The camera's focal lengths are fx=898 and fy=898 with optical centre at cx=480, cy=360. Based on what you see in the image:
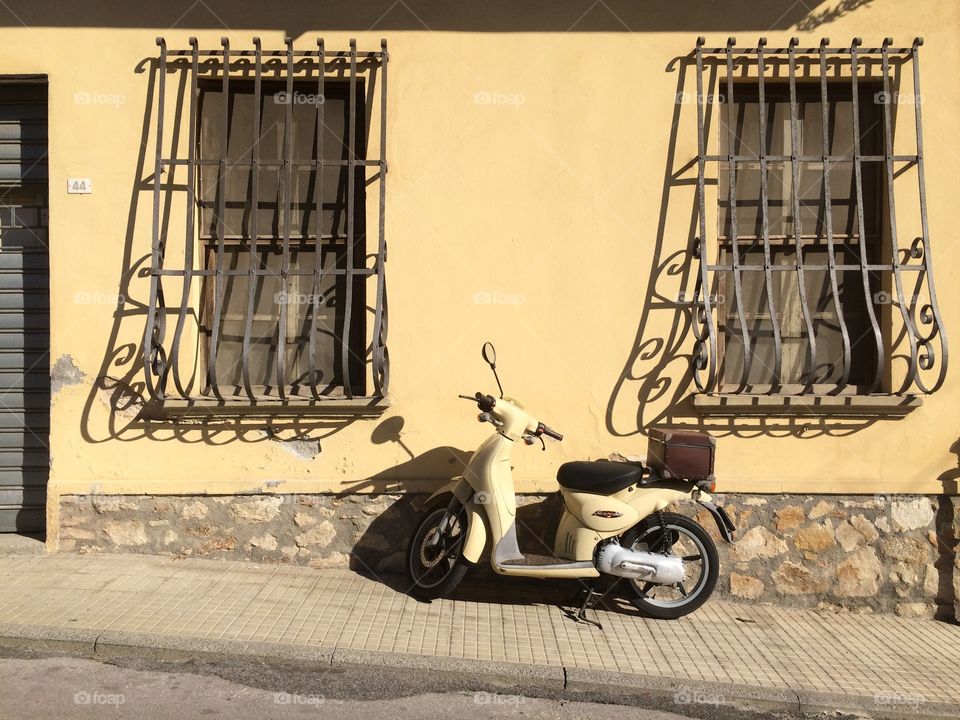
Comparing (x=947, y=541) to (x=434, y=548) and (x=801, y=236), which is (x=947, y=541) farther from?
(x=434, y=548)

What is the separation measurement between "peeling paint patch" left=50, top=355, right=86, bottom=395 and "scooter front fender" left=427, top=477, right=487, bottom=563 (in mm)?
2826

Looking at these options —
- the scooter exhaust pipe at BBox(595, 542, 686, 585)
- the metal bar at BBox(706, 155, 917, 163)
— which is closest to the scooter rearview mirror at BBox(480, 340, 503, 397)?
the scooter exhaust pipe at BBox(595, 542, 686, 585)

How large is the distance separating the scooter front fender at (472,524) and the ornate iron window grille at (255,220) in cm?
92

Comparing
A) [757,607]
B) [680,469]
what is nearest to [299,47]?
[680,469]

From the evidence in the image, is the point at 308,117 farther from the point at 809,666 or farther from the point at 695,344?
the point at 809,666

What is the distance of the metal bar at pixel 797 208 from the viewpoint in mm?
6125

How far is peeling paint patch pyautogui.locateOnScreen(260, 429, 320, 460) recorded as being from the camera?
6.33 meters

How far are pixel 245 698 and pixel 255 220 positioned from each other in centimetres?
330

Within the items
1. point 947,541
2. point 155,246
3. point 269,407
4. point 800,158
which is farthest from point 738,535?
point 155,246

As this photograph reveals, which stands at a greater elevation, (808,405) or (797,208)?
(797,208)

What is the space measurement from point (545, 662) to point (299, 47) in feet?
14.7

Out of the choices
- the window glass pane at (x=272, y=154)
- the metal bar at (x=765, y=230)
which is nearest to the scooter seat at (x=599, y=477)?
the metal bar at (x=765, y=230)

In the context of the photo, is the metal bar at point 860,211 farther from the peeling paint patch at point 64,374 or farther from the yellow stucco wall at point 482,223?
the peeling paint patch at point 64,374

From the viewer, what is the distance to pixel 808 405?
621 cm
